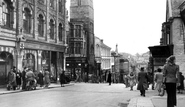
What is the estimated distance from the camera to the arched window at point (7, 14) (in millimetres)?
23156

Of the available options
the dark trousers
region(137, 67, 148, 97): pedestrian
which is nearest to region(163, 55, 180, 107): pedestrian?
the dark trousers

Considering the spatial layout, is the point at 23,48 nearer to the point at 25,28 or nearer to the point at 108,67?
the point at 25,28

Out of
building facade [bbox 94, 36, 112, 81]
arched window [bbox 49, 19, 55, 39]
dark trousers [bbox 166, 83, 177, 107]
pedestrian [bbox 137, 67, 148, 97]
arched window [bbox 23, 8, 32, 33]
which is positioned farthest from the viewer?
building facade [bbox 94, 36, 112, 81]

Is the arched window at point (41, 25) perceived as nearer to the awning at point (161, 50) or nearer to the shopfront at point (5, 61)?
the shopfront at point (5, 61)

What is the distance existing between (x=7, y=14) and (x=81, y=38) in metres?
26.0

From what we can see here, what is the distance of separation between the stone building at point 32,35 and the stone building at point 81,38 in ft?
39.7

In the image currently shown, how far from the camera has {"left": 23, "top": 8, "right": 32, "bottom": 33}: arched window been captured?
26.7 metres

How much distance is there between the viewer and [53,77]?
1310 inches

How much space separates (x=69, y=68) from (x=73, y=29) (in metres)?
7.60

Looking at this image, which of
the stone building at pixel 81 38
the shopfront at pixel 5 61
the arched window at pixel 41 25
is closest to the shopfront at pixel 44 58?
the arched window at pixel 41 25

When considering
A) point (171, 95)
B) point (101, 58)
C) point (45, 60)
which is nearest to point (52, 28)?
point (45, 60)

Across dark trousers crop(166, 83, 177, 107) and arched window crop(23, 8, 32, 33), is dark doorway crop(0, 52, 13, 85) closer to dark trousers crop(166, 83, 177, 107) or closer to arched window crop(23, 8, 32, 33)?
arched window crop(23, 8, 32, 33)

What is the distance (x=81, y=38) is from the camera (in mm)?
49062

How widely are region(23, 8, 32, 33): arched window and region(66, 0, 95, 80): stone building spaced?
20737mm
